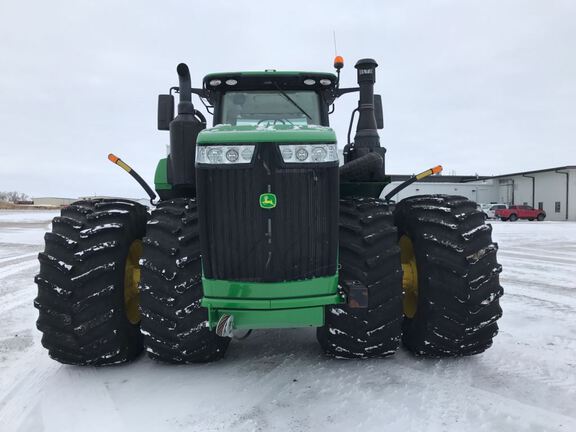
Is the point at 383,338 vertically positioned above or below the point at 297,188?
below

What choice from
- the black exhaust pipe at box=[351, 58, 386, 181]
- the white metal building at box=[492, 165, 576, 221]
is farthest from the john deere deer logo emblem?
the white metal building at box=[492, 165, 576, 221]

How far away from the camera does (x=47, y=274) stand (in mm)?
3375

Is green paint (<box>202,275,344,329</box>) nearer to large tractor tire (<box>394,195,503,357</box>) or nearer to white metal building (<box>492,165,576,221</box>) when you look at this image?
large tractor tire (<box>394,195,503,357</box>)

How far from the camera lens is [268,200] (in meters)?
2.90

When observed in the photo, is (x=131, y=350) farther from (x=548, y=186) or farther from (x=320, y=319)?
(x=548, y=186)

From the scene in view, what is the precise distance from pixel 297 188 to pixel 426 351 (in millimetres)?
1811

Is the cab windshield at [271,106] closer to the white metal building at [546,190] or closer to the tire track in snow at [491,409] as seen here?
the tire track in snow at [491,409]

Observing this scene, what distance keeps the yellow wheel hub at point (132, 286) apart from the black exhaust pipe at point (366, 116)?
2.32m

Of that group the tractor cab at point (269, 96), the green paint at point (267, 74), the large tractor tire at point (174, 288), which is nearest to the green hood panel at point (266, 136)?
the large tractor tire at point (174, 288)

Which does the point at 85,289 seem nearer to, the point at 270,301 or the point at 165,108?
the point at 270,301

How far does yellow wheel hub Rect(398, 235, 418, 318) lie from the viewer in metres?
3.78

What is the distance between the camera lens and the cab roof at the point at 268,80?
13.6 ft

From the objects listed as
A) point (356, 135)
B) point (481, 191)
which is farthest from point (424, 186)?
point (356, 135)

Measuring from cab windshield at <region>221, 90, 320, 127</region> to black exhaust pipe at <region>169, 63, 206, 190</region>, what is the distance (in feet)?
2.40
